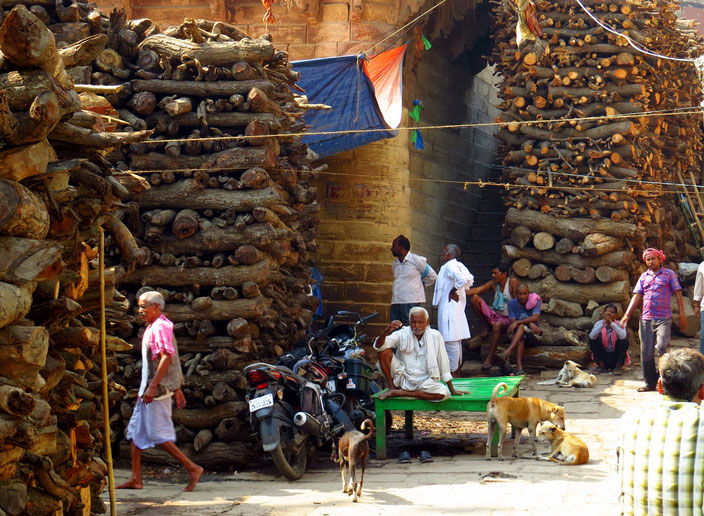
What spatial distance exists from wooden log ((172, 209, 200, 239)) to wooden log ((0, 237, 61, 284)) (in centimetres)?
403

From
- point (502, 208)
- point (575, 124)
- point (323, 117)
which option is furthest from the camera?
point (502, 208)

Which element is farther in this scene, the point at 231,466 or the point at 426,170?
the point at 426,170

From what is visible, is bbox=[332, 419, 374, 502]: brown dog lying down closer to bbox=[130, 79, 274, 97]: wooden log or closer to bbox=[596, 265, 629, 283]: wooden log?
bbox=[130, 79, 274, 97]: wooden log

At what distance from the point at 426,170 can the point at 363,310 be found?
117 inches

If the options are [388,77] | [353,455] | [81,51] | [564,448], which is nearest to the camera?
[81,51]

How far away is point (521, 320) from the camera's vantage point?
41.0 feet

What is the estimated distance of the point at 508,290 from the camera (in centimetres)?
1296

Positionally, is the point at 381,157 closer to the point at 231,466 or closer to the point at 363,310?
the point at 363,310

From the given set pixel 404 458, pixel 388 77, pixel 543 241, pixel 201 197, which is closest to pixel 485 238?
pixel 543 241

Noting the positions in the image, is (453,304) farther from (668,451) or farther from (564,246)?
(668,451)

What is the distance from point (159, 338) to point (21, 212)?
120 inches

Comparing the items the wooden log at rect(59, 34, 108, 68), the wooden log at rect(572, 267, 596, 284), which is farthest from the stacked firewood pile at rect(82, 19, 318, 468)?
the wooden log at rect(572, 267, 596, 284)

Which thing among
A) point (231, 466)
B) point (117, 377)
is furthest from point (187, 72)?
point (231, 466)

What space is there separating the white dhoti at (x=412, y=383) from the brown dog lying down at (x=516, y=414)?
0.44 m
